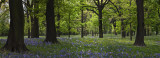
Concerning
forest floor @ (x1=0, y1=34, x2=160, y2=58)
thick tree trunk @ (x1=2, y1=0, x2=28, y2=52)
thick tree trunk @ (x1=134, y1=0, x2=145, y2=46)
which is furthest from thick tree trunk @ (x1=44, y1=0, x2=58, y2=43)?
thick tree trunk @ (x1=134, y1=0, x2=145, y2=46)

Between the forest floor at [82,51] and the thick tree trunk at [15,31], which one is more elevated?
the thick tree trunk at [15,31]

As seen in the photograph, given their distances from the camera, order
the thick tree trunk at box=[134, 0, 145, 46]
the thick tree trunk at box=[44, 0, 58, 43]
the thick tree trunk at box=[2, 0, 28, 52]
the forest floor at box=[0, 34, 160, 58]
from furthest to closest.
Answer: the thick tree trunk at box=[134, 0, 145, 46]
the thick tree trunk at box=[44, 0, 58, 43]
the thick tree trunk at box=[2, 0, 28, 52]
the forest floor at box=[0, 34, 160, 58]

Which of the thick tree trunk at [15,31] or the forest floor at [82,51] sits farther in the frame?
the thick tree trunk at [15,31]

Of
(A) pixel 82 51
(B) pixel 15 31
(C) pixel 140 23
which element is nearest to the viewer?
(B) pixel 15 31

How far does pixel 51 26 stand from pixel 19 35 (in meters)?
5.38

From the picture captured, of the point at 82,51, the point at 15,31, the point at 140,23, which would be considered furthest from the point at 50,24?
the point at 140,23

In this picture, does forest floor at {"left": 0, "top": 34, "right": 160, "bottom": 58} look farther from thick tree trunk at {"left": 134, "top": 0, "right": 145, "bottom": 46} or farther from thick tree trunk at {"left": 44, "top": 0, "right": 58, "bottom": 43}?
thick tree trunk at {"left": 134, "top": 0, "right": 145, "bottom": 46}

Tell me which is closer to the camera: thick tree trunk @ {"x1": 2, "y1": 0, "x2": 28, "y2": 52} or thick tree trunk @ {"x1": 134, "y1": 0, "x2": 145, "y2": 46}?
thick tree trunk @ {"x1": 2, "y1": 0, "x2": 28, "y2": 52}

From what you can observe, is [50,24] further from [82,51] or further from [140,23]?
[140,23]

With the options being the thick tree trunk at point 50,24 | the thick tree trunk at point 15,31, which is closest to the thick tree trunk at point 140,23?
the thick tree trunk at point 50,24

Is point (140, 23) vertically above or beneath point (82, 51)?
above

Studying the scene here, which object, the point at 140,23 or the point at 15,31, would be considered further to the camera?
the point at 140,23

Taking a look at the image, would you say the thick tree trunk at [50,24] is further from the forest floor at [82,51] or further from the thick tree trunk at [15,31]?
the thick tree trunk at [15,31]

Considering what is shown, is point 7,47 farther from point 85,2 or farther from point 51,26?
point 85,2
